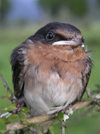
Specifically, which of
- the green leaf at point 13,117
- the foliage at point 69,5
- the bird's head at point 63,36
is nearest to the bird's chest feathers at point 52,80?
the bird's head at point 63,36

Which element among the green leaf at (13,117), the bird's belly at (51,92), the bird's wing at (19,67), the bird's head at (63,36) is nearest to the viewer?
the green leaf at (13,117)

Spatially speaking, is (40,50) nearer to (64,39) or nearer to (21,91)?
(64,39)

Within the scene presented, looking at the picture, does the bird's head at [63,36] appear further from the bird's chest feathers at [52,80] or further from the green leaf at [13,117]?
the green leaf at [13,117]

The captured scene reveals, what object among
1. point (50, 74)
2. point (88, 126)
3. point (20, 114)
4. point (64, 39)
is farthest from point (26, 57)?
point (88, 126)

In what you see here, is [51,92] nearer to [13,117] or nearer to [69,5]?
[13,117]

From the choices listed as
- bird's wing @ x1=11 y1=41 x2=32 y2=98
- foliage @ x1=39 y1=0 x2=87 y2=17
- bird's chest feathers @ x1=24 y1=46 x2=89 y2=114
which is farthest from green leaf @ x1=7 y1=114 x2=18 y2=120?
foliage @ x1=39 y1=0 x2=87 y2=17
